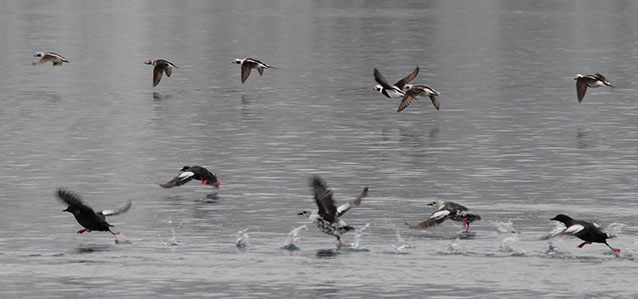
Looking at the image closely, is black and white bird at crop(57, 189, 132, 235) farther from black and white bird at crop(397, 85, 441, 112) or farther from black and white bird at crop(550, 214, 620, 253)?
black and white bird at crop(397, 85, 441, 112)

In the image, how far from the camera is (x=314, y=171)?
2986 cm

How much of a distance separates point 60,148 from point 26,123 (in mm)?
6001

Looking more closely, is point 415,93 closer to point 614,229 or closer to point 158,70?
point 158,70

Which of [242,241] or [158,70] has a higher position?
[158,70]

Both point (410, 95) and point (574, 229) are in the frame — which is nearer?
point (574, 229)

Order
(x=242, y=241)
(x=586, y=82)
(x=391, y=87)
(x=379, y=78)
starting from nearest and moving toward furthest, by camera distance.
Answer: (x=242, y=241), (x=379, y=78), (x=391, y=87), (x=586, y=82)

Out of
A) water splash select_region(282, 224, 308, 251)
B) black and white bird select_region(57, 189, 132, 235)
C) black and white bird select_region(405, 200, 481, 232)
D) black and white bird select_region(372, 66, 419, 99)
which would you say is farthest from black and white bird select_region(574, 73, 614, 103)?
black and white bird select_region(57, 189, 132, 235)

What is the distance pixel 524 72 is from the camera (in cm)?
6050

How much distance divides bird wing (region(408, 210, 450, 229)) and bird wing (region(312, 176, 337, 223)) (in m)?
1.99

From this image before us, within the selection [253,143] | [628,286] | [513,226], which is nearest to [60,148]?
[253,143]

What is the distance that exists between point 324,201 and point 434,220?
2574mm

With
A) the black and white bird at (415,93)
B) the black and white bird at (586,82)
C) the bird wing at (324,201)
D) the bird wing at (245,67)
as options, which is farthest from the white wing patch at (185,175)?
the bird wing at (245,67)

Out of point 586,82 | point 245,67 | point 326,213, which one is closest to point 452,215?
point 326,213

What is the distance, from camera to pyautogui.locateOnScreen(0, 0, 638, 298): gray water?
62.4ft
